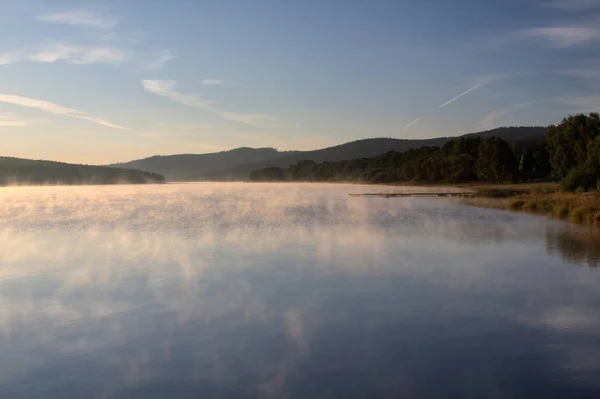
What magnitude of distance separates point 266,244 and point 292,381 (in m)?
24.4

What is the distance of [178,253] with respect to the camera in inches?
1297

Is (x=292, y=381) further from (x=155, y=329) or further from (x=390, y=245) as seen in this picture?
(x=390, y=245)

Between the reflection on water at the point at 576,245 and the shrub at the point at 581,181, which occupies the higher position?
the shrub at the point at 581,181

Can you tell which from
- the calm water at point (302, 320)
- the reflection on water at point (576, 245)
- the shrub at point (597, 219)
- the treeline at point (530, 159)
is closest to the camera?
the calm water at point (302, 320)

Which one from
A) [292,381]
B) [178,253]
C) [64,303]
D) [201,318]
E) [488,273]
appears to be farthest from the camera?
[178,253]

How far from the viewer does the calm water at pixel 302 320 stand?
41.0 feet

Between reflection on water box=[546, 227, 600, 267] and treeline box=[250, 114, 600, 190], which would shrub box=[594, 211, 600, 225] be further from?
treeline box=[250, 114, 600, 190]

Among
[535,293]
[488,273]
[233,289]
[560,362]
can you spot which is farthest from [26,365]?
[488,273]

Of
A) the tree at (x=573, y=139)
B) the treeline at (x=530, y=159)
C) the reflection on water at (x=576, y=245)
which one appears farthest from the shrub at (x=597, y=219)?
the tree at (x=573, y=139)

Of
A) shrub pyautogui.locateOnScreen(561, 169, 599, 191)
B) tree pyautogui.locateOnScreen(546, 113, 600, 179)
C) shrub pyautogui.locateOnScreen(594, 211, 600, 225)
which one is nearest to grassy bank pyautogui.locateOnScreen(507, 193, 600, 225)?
shrub pyautogui.locateOnScreen(594, 211, 600, 225)

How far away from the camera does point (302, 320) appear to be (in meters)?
17.6

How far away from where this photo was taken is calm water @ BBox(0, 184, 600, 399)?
41.0 ft

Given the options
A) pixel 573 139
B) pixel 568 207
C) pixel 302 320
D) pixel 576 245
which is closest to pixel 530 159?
pixel 573 139

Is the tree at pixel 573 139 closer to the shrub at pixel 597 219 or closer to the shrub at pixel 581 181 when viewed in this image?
the shrub at pixel 581 181
